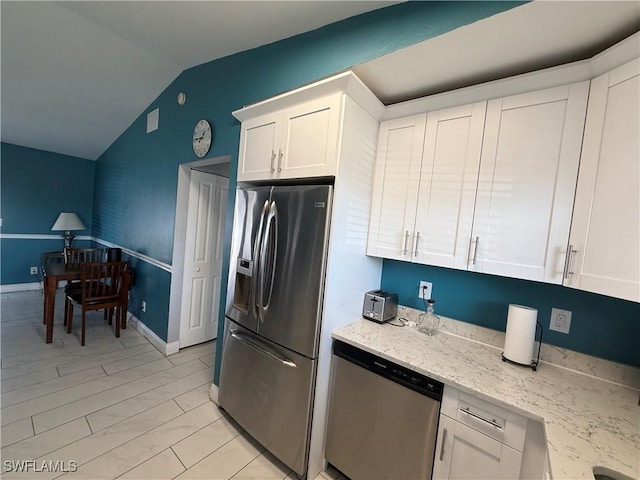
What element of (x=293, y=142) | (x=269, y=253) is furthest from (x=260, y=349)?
(x=293, y=142)

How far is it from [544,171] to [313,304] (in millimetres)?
1318

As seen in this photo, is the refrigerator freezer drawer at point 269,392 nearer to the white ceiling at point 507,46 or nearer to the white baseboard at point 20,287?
the white ceiling at point 507,46

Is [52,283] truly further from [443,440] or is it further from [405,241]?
[443,440]

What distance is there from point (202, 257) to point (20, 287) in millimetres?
4015

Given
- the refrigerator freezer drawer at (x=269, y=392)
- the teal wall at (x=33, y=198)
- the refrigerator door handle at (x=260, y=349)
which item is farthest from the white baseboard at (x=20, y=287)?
the refrigerator door handle at (x=260, y=349)

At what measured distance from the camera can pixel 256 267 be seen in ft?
5.75

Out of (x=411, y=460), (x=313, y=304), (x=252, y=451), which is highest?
(x=313, y=304)

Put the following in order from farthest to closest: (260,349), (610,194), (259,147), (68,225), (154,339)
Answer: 1. (68,225)
2. (154,339)
3. (259,147)
4. (260,349)
5. (610,194)

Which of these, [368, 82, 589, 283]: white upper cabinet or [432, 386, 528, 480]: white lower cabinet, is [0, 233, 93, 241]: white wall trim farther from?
[432, 386, 528, 480]: white lower cabinet

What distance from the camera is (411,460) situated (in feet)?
4.14

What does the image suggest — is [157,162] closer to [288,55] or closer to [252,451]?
[288,55]

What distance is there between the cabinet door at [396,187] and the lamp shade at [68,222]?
5.48 metres

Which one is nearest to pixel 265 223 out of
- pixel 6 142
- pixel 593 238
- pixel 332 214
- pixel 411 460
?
pixel 332 214

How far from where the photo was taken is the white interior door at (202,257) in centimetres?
291
